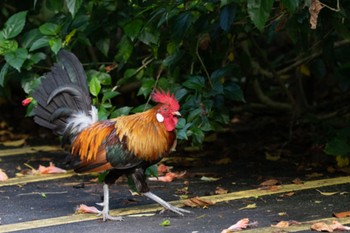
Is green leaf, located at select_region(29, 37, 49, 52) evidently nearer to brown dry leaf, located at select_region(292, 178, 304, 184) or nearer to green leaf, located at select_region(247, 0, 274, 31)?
brown dry leaf, located at select_region(292, 178, 304, 184)

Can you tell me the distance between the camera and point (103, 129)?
735cm

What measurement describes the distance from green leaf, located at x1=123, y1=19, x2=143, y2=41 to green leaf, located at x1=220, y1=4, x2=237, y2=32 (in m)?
1.14

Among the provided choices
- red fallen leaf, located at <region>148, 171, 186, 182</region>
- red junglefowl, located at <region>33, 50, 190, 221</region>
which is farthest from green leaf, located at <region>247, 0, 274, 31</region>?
red fallen leaf, located at <region>148, 171, 186, 182</region>

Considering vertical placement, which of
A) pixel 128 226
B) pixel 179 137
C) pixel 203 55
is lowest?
pixel 128 226

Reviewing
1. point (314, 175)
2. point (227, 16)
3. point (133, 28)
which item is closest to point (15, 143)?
point (133, 28)

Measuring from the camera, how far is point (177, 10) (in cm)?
788

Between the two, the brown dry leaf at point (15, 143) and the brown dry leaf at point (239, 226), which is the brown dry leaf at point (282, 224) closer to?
the brown dry leaf at point (239, 226)

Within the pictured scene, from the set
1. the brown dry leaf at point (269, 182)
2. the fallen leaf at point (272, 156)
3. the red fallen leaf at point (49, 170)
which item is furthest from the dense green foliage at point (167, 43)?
the fallen leaf at point (272, 156)

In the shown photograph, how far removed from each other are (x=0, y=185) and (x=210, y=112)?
203 cm

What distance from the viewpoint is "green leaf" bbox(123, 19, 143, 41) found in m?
8.20

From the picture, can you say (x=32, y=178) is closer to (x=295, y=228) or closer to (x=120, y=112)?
(x=120, y=112)

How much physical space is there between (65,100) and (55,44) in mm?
1066

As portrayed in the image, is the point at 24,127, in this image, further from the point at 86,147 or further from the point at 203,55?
the point at 86,147

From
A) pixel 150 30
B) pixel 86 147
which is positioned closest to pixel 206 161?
pixel 150 30
